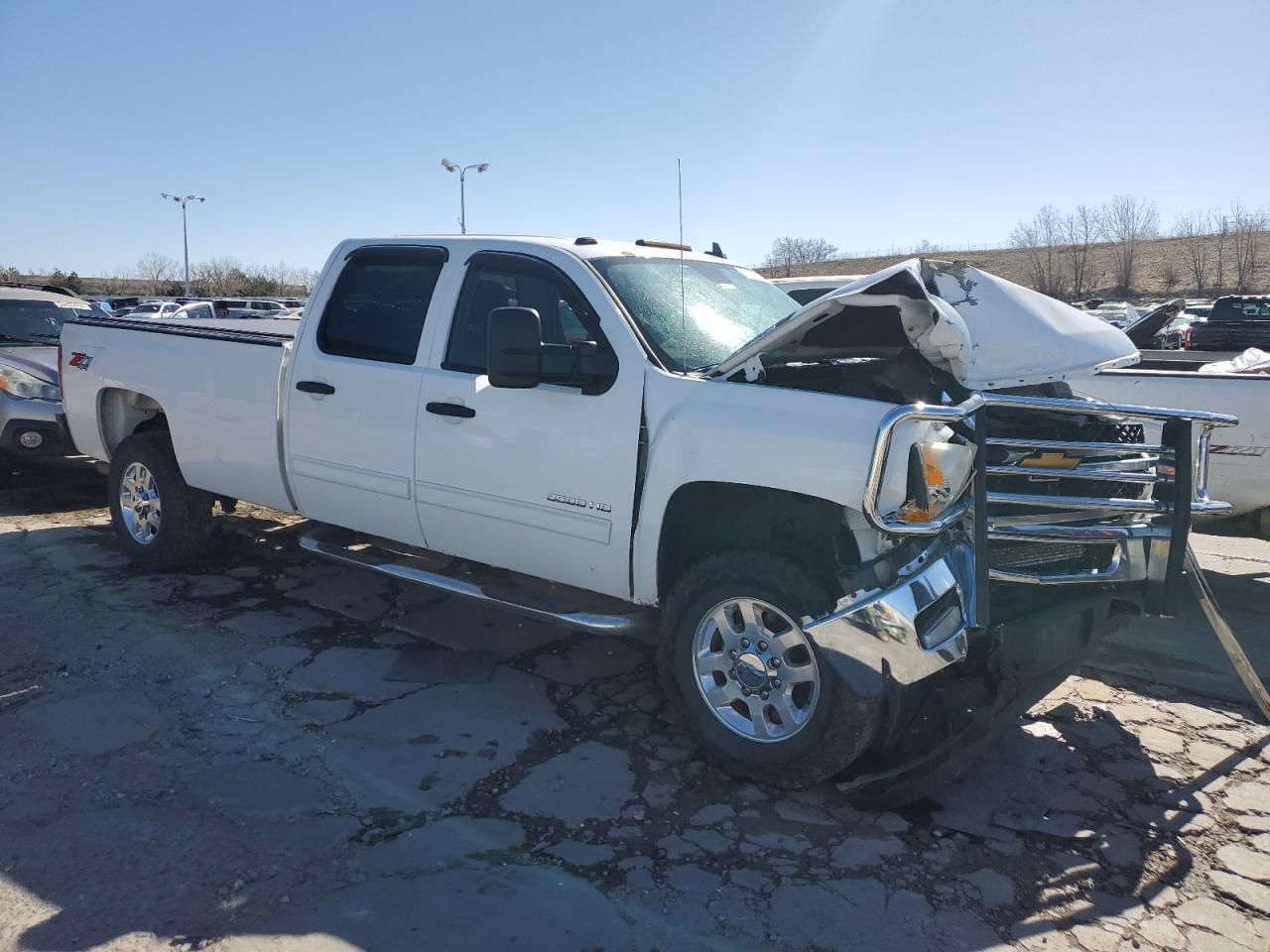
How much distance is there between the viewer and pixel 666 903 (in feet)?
9.54

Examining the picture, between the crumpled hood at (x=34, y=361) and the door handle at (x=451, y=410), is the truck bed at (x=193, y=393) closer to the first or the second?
the door handle at (x=451, y=410)

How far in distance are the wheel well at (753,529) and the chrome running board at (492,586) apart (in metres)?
0.34

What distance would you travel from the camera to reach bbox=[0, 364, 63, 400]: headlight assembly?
790 centimetres

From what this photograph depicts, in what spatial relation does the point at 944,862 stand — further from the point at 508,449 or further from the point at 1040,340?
the point at 508,449

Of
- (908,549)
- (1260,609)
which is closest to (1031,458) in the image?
(908,549)

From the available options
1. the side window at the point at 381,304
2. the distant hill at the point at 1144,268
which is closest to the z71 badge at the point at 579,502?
the side window at the point at 381,304

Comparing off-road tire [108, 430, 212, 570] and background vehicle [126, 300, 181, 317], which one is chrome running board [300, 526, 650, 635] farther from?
background vehicle [126, 300, 181, 317]

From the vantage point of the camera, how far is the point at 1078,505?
11.0 feet

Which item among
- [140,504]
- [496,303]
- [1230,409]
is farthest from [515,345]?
[1230,409]

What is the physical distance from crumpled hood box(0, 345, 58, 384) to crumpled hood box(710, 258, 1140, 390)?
A: 6.77 m

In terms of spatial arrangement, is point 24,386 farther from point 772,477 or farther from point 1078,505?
point 1078,505

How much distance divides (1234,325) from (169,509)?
1734 cm

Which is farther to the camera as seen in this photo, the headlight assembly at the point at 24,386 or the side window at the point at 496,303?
the headlight assembly at the point at 24,386

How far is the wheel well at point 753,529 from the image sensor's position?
3492 millimetres
